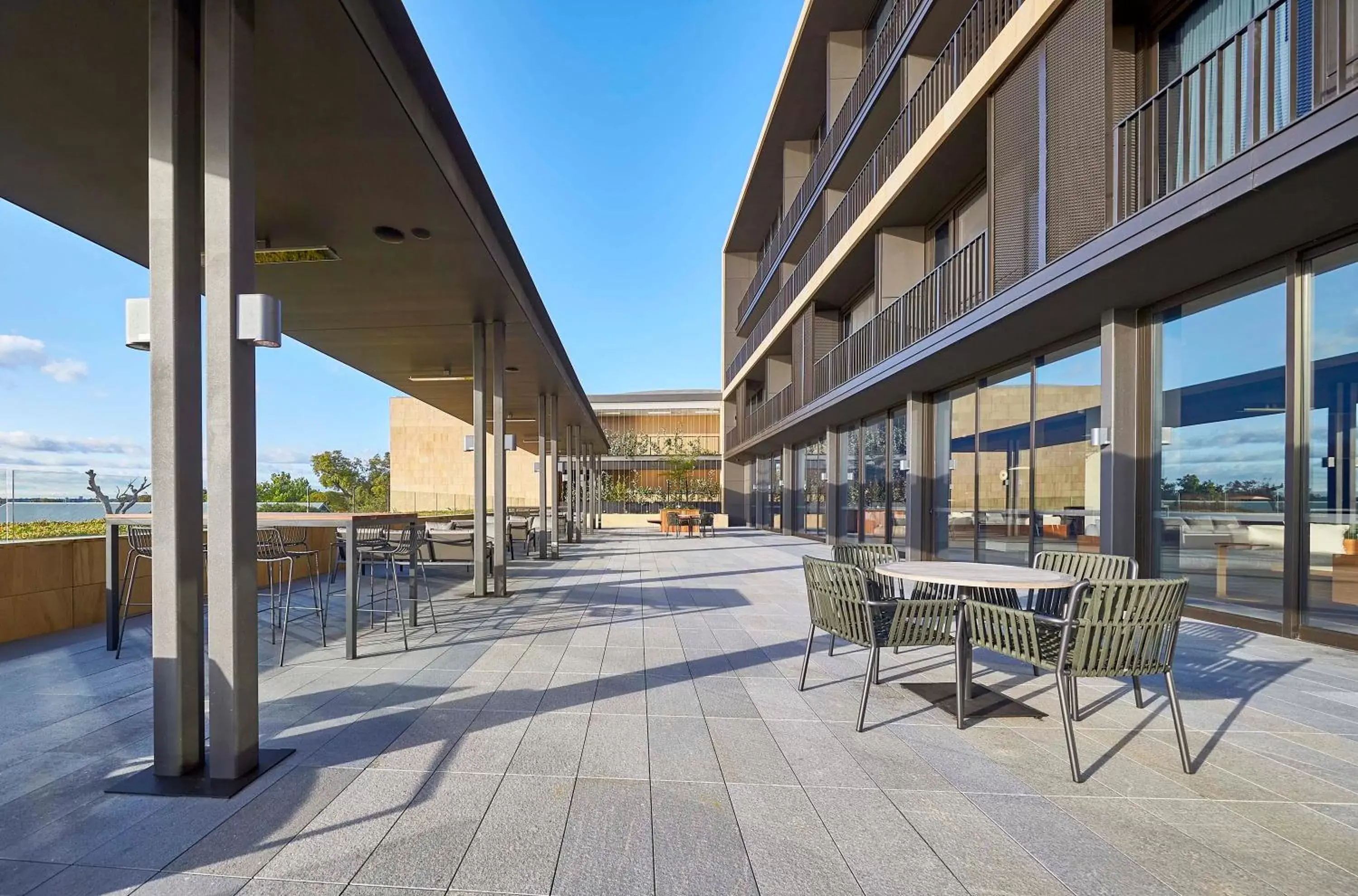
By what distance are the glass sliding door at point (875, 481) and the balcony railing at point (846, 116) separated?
553 centimetres

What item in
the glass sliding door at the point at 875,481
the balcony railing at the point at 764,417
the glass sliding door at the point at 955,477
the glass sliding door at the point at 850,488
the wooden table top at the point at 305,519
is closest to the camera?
the wooden table top at the point at 305,519

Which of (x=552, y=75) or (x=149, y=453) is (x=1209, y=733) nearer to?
(x=149, y=453)

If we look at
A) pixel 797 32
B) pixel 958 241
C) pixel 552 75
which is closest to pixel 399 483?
pixel 552 75

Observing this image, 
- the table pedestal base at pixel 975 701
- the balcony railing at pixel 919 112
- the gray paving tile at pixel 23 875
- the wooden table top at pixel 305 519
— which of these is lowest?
the table pedestal base at pixel 975 701

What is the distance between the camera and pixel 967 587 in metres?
4.37

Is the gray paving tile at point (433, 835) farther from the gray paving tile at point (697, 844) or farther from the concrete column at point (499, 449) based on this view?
the concrete column at point (499, 449)

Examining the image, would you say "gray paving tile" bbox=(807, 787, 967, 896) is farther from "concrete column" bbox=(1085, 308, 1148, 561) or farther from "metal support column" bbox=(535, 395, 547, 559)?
"metal support column" bbox=(535, 395, 547, 559)

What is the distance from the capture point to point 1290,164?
12.8ft

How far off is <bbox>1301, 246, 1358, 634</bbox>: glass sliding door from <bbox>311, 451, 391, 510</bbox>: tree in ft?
117

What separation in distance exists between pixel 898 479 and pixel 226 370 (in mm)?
11573

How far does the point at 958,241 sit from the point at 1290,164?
6.27 m

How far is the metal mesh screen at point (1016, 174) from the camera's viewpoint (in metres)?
6.79

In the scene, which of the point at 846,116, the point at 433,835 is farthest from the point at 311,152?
the point at 846,116

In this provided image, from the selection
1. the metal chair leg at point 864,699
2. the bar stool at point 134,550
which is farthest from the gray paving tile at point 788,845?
the bar stool at point 134,550
